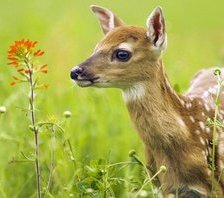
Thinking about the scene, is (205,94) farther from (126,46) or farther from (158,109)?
(126,46)

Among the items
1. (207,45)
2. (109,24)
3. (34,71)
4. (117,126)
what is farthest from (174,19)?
(34,71)

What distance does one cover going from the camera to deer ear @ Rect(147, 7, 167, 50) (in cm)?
574

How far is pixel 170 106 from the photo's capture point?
5.77m

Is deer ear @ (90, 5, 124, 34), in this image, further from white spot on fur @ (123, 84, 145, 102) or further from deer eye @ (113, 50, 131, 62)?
white spot on fur @ (123, 84, 145, 102)

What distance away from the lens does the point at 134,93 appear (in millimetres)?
5676

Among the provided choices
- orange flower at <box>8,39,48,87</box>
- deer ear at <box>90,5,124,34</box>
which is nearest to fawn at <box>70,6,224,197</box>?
deer ear at <box>90,5,124,34</box>

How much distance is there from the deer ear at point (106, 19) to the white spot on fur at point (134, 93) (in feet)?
1.89

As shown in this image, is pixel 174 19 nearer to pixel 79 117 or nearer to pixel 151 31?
pixel 79 117

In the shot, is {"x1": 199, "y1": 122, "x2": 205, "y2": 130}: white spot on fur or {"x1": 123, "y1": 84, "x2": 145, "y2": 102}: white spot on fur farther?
{"x1": 199, "y1": 122, "x2": 205, "y2": 130}: white spot on fur

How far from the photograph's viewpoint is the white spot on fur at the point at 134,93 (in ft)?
18.6

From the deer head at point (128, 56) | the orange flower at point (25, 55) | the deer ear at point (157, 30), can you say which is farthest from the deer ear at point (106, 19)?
the orange flower at point (25, 55)

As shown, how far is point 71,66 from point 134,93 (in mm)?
4783

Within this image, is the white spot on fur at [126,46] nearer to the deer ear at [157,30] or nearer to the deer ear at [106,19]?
the deer ear at [157,30]

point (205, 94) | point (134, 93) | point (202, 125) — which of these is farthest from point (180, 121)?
point (205, 94)
